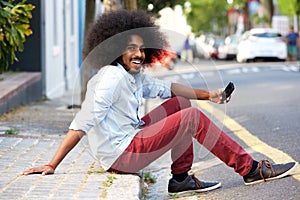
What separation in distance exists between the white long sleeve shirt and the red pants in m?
0.09

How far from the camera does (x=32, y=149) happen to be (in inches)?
313

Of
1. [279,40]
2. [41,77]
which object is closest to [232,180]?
[41,77]

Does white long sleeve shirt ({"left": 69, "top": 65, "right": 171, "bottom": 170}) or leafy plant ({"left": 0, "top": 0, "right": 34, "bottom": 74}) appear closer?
white long sleeve shirt ({"left": 69, "top": 65, "right": 171, "bottom": 170})

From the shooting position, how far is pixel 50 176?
638 centimetres

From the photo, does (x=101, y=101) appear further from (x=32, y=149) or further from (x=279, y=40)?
(x=279, y=40)

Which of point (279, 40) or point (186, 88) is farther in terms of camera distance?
point (279, 40)

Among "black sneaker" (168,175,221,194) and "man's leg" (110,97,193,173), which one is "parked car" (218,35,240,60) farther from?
"man's leg" (110,97,193,173)

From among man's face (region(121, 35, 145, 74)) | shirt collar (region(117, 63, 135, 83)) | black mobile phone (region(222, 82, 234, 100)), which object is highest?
man's face (region(121, 35, 145, 74))

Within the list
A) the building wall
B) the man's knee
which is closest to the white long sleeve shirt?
the man's knee

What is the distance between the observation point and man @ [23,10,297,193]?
6258mm

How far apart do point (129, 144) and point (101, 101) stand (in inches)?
16.0

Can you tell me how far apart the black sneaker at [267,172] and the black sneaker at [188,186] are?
326mm

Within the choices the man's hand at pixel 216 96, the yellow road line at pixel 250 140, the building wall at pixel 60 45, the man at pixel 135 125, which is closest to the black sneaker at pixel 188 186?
the man at pixel 135 125

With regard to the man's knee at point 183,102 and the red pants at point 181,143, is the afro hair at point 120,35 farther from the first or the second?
the red pants at point 181,143
